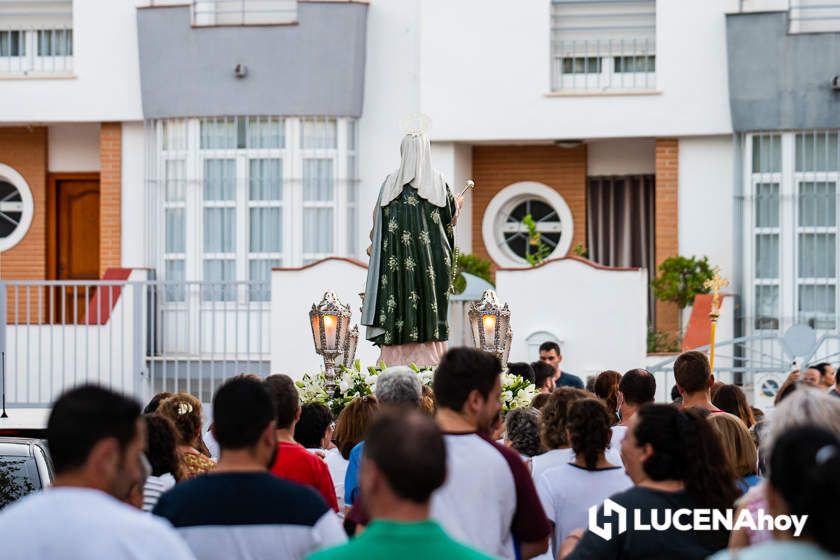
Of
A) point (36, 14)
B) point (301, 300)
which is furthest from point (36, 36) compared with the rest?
point (301, 300)

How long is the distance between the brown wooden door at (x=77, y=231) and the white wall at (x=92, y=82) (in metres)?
1.64

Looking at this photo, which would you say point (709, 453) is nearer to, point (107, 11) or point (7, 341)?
point (7, 341)

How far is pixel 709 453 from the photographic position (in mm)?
5738

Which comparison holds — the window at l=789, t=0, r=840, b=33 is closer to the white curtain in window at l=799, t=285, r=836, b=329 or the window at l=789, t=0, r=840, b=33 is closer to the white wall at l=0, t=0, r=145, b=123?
the white curtain in window at l=799, t=285, r=836, b=329

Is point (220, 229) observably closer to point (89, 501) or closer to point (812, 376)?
point (812, 376)

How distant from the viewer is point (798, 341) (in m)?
18.2

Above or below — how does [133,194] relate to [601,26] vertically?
below

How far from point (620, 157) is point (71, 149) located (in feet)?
26.4

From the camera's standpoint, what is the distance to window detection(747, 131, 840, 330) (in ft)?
67.5

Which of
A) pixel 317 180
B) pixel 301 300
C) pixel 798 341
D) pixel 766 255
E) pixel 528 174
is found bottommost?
pixel 798 341

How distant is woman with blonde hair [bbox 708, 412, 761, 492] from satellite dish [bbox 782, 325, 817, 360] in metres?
11.5

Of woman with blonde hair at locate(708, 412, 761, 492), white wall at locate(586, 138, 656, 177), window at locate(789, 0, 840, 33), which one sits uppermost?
window at locate(789, 0, 840, 33)

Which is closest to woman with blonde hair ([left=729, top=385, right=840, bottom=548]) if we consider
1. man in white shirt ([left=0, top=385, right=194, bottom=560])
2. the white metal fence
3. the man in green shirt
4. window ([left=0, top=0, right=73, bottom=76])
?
the man in green shirt

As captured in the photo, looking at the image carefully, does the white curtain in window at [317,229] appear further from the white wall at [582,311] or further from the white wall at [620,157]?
the white wall at [620,157]
